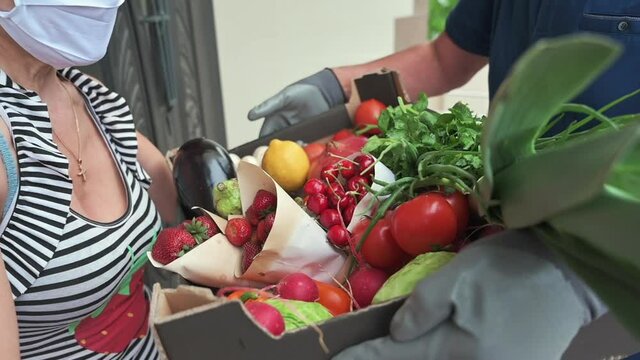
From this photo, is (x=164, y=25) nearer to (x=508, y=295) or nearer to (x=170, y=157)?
(x=170, y=157)

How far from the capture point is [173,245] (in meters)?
0.60

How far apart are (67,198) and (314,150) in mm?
342

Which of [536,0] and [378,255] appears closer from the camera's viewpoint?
[378,255]

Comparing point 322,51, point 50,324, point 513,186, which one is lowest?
point 50,324

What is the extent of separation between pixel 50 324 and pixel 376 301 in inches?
19.4

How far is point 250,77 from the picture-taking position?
1.87m

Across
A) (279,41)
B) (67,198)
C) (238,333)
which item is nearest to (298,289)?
(238,333)

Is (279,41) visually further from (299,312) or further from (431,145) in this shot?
(299,312)

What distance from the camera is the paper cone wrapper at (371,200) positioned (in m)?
0.60

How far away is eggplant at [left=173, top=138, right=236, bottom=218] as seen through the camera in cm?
73

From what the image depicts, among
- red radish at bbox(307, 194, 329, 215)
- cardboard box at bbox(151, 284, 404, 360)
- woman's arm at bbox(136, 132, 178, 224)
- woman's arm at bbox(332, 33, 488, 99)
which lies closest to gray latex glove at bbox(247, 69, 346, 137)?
woman's arm at bbox(332, 33, 488, 99)

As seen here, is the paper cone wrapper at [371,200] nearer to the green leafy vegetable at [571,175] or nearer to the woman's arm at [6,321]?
the green leafy vegetable at [571,175]

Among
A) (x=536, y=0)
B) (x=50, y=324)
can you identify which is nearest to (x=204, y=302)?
(x=50, y=324)

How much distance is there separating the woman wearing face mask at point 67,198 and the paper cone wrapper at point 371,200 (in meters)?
0.33
